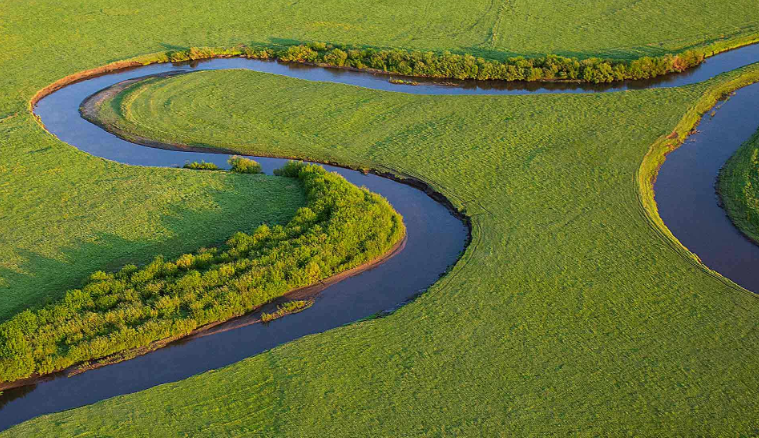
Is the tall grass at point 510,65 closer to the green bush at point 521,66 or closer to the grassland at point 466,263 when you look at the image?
the green bush at point 521,66

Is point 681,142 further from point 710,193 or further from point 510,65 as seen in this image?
point 510,65

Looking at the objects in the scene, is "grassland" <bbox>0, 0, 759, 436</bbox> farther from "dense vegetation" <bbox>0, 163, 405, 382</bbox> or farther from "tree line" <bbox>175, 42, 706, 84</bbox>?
"tree line" <bbox>175, 42, 706, 84</bbox>

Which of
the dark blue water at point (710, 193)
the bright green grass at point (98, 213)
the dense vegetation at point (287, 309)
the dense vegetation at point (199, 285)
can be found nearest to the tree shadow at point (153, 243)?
the bright green grass at point (98, 213)

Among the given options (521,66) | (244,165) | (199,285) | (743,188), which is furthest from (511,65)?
(199,285)

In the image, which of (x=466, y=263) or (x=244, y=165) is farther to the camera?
(x=244, y=165)

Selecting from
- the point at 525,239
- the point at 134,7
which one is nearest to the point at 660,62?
the point at 525,239

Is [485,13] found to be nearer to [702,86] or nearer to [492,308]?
[702,86]

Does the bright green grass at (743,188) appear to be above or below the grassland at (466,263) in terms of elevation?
above
